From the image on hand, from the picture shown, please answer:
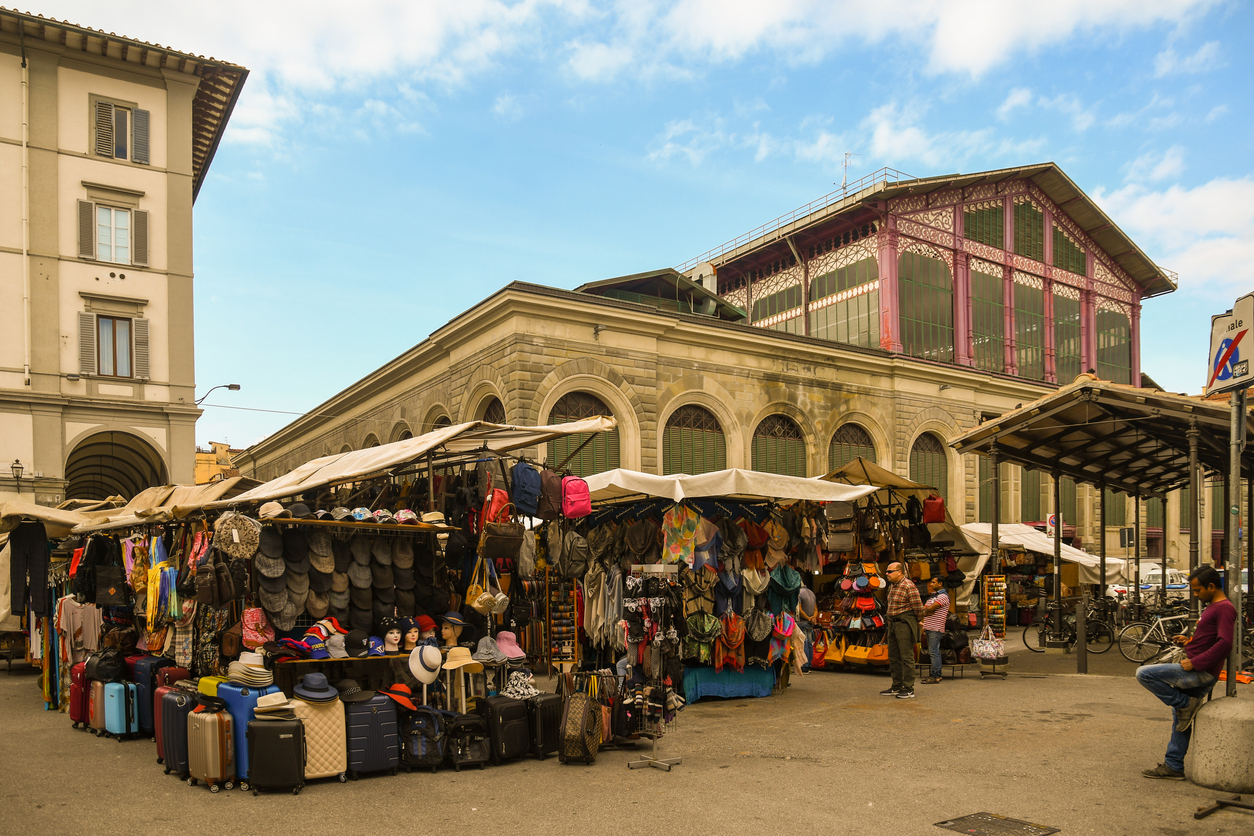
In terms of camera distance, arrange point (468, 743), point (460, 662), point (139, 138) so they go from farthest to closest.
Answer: point (139, 138), point (460, 662), point (468, 743)

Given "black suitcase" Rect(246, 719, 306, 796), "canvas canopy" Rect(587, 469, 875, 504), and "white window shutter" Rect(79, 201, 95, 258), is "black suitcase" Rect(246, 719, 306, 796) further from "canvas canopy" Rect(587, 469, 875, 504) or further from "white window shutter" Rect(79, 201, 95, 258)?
"white window shutter" Rect(79, 201, 95, 258)

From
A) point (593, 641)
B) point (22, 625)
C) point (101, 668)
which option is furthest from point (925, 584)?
point (22, 625)

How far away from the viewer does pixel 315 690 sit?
779cm

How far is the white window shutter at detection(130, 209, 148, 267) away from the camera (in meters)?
26.5

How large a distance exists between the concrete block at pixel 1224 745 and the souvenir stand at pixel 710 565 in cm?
563

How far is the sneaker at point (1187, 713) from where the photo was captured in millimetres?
7211

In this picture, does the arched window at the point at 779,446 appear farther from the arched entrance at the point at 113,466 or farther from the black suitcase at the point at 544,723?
the black suitcase at the point at 544,723

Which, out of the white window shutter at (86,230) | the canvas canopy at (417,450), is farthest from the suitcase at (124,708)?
the white window shutter at (86,230)

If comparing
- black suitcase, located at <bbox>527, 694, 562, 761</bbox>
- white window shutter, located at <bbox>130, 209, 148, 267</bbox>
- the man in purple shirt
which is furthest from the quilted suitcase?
white window shutter, located at <bbox>130, 209, 148, 267</bbox>

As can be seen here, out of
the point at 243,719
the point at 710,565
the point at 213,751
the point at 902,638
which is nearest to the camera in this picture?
the point at 213,751

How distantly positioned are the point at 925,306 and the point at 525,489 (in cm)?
2798

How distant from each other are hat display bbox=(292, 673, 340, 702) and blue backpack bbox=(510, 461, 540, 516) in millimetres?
2564

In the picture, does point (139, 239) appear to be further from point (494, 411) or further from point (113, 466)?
point (494, 411)

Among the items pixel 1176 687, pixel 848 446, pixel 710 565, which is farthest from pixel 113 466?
pixel 1176 687
